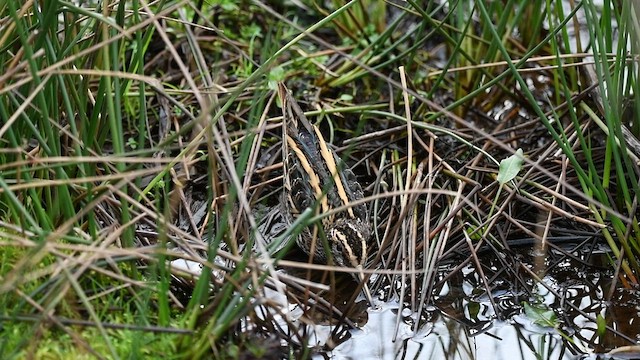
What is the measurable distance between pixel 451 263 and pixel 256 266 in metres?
1.40

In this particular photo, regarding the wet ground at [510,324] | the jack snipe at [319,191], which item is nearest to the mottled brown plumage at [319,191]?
the jack snipe at [319,191]

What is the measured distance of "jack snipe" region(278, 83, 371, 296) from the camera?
3.61m

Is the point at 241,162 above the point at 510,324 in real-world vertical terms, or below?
above

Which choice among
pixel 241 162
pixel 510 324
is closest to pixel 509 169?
pixel 510 324


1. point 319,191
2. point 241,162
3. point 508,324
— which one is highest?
point 241,162

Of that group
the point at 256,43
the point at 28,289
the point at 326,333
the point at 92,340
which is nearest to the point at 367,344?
the point at 326,333

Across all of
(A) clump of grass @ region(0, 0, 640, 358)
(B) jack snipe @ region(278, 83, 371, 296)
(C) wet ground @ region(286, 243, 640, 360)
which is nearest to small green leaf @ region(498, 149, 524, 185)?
(A) clump of grass @ region(0, 0, 640, 358)

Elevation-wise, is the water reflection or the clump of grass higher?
the clump of grass

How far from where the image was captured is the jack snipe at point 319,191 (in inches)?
142

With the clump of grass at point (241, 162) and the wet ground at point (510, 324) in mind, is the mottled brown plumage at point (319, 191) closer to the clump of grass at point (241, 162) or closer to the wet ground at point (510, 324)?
the clump of grass at point (241, 162)

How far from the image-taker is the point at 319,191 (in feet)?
12.4

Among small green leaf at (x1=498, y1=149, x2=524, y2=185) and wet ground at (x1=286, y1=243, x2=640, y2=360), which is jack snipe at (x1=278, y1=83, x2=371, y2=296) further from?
small green leaf at (x1=498, y1=149, x2=524, y2=185)

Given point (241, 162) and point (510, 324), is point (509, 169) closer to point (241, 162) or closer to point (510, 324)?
point (510, 324)

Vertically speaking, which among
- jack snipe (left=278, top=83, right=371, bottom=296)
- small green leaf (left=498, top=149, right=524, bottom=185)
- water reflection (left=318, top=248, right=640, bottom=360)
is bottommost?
water reflection (left=318, top=248, right=640, bottom=360)
